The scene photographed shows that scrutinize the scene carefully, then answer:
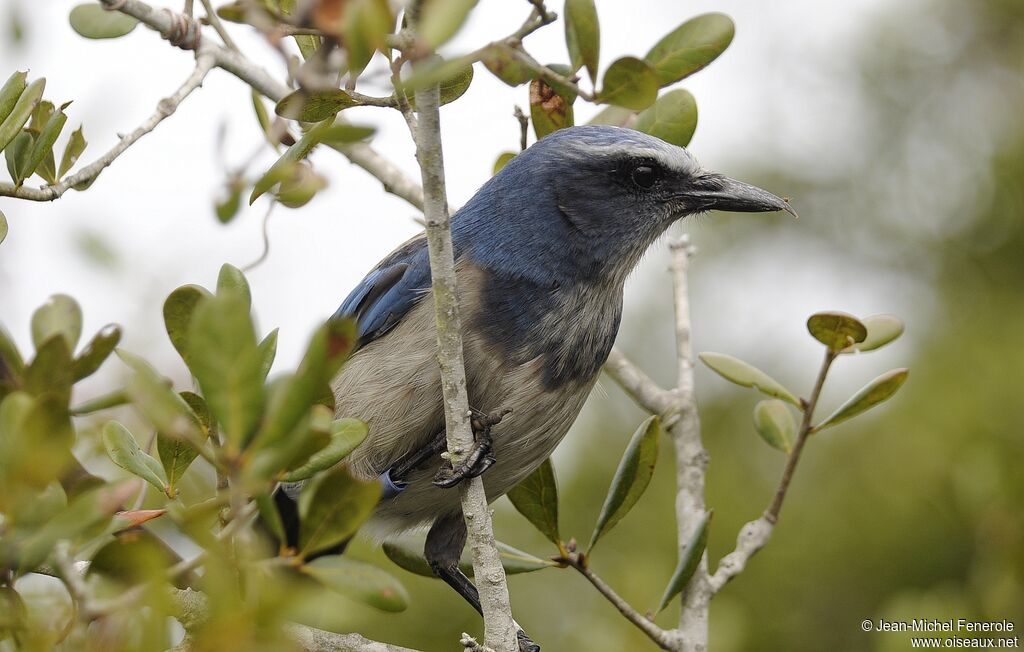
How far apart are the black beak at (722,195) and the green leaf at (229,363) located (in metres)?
2.60

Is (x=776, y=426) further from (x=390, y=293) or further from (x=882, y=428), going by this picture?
(x=882, y=428)

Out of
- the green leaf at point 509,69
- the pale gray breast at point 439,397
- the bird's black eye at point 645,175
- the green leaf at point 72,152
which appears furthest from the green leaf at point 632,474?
the green leaf at point 72,152

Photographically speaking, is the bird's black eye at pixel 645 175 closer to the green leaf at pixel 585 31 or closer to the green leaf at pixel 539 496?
the green leaf at pixel 539 496

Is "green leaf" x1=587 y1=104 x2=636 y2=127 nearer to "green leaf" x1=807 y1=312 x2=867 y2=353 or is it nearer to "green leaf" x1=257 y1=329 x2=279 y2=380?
"green leaf" x1=807 y1=312 x2=867 y2=353

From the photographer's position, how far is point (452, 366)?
2.68 m

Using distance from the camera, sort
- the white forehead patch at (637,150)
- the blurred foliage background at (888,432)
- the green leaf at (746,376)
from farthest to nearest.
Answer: the blurred foliage background at (888,432)
the white forehead patch at (637,150)
the green leaf at (746,376)

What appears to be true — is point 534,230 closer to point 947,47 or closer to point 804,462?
point 804,462

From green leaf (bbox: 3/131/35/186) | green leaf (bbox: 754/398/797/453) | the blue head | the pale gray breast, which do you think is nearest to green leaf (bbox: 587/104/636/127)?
the blue head

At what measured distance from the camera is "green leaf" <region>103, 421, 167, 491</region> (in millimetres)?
2451

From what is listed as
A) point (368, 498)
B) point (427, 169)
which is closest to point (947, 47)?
point (427, 169)

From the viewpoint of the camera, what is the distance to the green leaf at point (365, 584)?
1.75m

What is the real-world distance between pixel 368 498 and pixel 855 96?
771cm

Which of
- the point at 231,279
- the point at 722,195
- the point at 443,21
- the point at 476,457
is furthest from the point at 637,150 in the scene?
the point at 443,21

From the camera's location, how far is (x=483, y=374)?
134 inches
